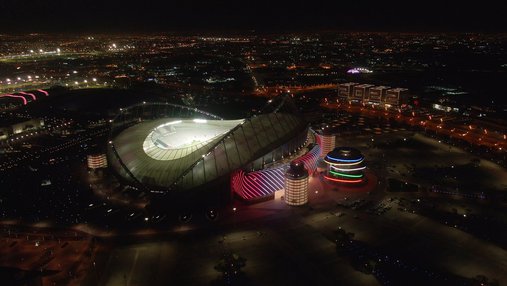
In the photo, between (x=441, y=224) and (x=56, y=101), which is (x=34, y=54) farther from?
(x=441, y=224)

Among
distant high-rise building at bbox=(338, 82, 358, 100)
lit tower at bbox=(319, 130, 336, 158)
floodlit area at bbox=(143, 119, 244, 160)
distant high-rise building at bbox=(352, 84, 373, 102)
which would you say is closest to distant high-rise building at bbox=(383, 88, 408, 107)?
distant high-rise building at bbox=(352, 84, 373, 102)

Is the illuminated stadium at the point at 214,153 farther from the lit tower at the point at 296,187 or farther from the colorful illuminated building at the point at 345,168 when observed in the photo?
the colorful illuminated building at the point at 345,168

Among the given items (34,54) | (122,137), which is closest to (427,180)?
(122,137)

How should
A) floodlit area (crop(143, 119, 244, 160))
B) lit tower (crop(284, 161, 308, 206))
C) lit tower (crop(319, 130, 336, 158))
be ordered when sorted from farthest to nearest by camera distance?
lit tower (crop(319, 130, 336, 158)) → floodlit area (crop(143, 119, 244, 160)) → lit tower (crop(284, 161, 308, 206))

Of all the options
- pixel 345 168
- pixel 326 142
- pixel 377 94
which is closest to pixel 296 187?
pixel 345 168

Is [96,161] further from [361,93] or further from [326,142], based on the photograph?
[361,93]

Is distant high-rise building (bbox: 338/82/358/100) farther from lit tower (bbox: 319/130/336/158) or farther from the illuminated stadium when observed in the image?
the illuminated stadium

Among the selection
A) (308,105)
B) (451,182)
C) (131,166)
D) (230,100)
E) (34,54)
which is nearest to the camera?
(131,166)
